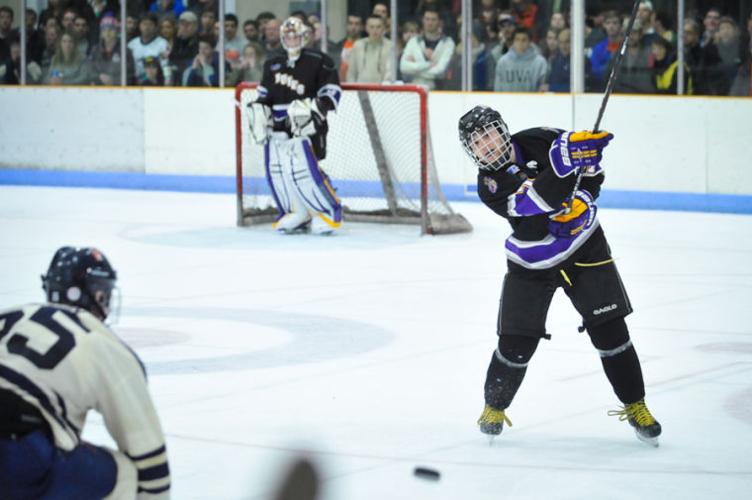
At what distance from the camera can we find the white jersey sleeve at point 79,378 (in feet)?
8.27

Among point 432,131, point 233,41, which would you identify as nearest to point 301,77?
point 432,131

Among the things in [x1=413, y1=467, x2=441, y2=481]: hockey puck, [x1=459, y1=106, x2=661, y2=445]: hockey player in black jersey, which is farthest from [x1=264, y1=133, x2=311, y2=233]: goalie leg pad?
[x1=413, y1=467, x2=441, y2=481]: hockey puck

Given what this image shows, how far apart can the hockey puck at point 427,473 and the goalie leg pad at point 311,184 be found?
6228 mm

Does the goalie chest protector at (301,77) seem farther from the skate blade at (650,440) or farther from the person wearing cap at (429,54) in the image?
the skate blade at (650,440)

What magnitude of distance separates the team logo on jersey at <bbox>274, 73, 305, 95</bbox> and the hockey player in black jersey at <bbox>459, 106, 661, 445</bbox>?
5.67 meters

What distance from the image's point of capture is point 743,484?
4.13 m

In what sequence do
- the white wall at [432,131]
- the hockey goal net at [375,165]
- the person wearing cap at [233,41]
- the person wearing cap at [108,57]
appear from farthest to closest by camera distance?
the person wearing cap at [108,57]
the person wearing cap at [233,41]
the white wall at [432,131]
the hockey goal net at [375,165]

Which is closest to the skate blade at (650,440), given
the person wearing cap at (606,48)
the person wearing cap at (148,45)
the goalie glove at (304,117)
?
the goalie glove at (304,117)

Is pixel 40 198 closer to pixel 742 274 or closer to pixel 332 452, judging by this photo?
pixel 742 274

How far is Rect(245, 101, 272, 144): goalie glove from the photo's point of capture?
1033 cm

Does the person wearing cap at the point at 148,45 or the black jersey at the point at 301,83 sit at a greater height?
the person wearing cap at the point at 148,45

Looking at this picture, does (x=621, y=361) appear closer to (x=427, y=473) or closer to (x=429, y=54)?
(x=427, y=473)

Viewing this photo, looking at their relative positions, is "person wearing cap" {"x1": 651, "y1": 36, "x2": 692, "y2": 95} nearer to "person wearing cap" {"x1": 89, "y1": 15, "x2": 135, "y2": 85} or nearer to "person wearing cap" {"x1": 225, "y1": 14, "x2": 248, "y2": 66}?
"person wearing cap" {"x1": 225, "y1": 14, "x2": 248, "y2": 66}

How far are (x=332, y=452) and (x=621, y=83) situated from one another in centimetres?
805
